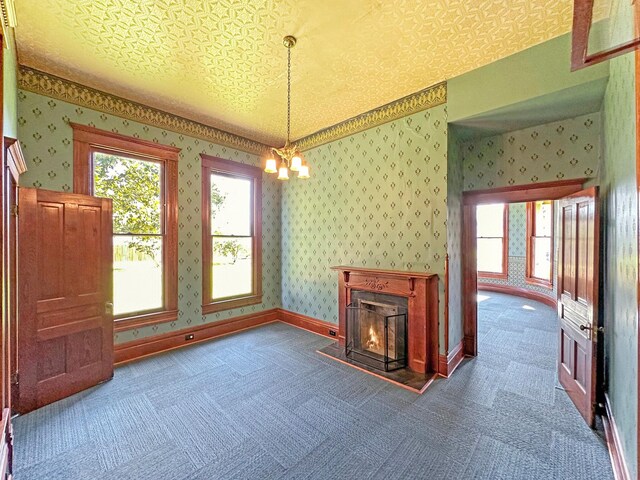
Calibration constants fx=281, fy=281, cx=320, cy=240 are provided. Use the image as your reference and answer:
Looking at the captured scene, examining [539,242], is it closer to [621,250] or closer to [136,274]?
[621,250]

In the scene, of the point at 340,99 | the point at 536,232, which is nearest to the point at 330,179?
the point at 340,99

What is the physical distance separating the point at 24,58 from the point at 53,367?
305 centimetres

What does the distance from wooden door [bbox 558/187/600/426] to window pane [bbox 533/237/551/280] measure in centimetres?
496

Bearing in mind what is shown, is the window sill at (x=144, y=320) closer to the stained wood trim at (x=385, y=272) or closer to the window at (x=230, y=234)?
the window at (x=230, y=234)

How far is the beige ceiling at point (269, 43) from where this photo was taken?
2174 mm

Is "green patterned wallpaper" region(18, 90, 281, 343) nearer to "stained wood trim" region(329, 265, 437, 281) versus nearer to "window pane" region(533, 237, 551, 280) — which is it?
"stained wood trim" region(329, 265, 437, 281)

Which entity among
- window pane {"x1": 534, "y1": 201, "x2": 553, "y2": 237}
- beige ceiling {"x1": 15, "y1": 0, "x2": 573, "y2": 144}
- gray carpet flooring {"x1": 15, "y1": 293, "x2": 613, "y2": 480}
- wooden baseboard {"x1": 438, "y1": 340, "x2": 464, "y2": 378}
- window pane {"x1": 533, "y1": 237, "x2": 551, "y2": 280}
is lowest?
gray carpet flooring {"x1": 15, "y1": 293, "x2": 613, "y2": 480}

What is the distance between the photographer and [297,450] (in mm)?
2113

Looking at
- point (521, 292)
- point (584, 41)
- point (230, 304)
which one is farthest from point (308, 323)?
point (521, 292)

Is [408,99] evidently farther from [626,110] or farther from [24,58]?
[24,58]

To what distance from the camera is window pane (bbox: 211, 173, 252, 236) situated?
15.0 ft

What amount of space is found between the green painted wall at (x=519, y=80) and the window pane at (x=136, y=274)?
414 cm

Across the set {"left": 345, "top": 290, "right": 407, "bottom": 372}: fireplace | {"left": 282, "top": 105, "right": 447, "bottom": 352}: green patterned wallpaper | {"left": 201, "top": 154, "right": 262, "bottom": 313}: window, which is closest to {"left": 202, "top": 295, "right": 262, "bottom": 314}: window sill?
{"left": 201, "top": 154, "right": 262, "bottom": 313}: window

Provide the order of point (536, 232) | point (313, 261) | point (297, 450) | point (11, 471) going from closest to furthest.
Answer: point (11, 471) → point (297, 450) → point (313, 261) → point (536, 232)
